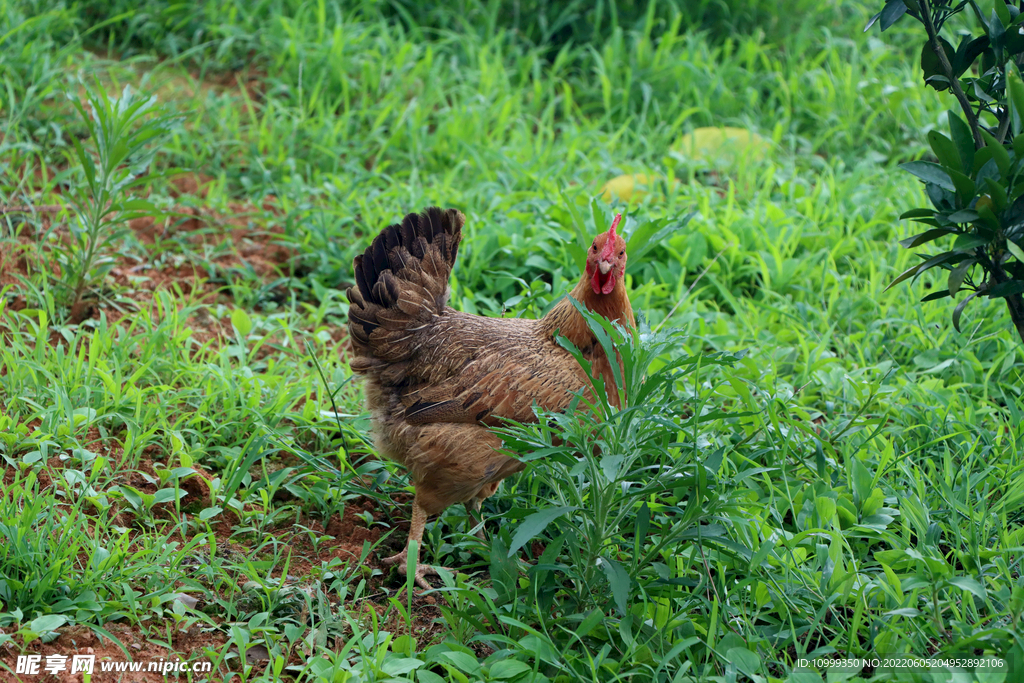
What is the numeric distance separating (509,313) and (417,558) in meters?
1.59

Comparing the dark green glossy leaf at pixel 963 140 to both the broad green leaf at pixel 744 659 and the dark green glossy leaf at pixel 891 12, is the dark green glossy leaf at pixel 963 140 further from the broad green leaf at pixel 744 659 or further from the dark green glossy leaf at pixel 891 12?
the broad green leaf at pixel 744 659

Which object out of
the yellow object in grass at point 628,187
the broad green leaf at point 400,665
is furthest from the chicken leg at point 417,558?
the yellow object in grass at point 628,187

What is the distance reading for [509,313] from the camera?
4.34 m

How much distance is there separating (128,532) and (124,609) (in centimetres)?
28

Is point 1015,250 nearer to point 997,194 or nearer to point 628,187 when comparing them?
point 997,194

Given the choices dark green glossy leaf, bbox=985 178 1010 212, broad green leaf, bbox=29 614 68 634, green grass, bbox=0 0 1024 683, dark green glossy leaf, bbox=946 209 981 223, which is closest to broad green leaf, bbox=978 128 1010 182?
dark green glossy leaf, bbox=985 178 1010 212

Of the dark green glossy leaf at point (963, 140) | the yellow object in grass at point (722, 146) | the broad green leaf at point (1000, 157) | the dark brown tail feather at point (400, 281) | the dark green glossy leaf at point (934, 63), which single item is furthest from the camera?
the yellow object in grass at point (722, 146)

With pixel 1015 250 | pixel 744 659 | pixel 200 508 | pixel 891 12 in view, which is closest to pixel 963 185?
pixel 1015 250

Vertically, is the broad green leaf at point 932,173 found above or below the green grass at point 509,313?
above

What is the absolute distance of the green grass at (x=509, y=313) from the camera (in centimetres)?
266

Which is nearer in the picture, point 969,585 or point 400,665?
point 969,585

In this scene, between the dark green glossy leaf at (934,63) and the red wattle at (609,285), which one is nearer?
the dark green glossy leaf at (934,63)

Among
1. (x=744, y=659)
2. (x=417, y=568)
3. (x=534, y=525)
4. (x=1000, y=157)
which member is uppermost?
(x=1000, y=157)

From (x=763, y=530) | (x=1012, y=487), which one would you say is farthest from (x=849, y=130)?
(x=763, y=530)
